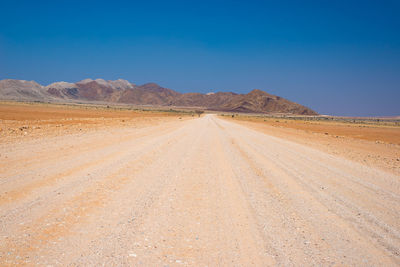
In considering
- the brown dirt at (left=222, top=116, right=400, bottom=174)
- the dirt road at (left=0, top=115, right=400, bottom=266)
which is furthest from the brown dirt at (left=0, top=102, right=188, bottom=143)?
the brown dirt at (left=222, top=116, right=400, bottom=174)

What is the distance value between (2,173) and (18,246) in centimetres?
441

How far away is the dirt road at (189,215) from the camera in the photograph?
3.59 metres

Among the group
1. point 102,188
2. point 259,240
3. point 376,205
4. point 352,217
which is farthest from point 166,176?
Answer: point 376,205

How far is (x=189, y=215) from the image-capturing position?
489cm

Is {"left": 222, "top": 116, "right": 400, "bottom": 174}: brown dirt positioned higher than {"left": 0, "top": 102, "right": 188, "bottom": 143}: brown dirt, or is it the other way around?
{"left": 222, "top": 116, "right": 400, "bottom": 174}: brown dirt

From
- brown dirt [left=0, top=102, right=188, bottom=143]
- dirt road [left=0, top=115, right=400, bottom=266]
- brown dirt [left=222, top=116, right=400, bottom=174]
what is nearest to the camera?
dirt road [left=0, top=115, right=400, bottom=266]

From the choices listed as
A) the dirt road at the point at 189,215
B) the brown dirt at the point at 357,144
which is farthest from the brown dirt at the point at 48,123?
the brown dirt at the point at 357,144

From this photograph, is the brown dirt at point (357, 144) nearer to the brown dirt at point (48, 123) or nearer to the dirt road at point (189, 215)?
the dirt road at point (189, 215)

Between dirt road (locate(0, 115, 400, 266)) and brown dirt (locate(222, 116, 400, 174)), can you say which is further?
brown dirt (locate(222, 116, 400, 174))

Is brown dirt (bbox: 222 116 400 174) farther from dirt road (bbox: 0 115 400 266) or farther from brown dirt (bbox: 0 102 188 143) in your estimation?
brown dirt (bbox: 0 102 188 143)

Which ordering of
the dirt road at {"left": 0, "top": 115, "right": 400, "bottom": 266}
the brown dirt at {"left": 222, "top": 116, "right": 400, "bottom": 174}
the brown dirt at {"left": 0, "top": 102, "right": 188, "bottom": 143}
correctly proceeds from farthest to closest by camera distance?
the brown dirt at {"left": 0, "top": 102, "right": 188, "bottom": 143} < the brown dirt at {"left": 222, "top": 116, "right": 400, "bottom": 174} < the dirt road at {"left": 0, "top": 115, "right": 400, "bottom": 266}

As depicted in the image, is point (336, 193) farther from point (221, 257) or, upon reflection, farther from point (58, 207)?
point (58, 207)

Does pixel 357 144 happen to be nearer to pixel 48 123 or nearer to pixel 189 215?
pixel 189 215

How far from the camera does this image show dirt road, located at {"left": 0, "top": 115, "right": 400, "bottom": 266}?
11.8ft
